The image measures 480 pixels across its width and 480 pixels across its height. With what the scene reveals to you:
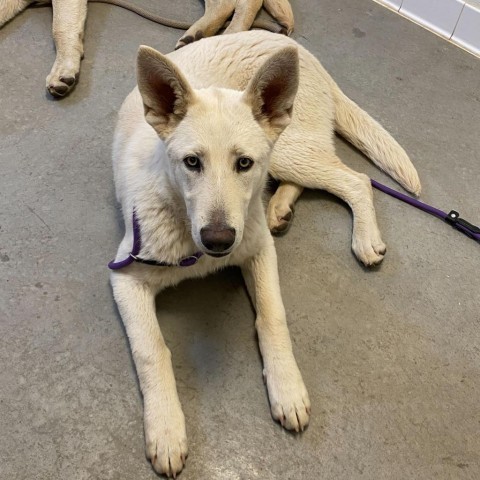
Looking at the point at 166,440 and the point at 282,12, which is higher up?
the point at 282,12

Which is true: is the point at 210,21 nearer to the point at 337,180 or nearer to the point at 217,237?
the point at 337,180

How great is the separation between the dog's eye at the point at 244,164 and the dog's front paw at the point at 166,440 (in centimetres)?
83

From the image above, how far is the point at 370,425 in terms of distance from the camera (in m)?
1.89

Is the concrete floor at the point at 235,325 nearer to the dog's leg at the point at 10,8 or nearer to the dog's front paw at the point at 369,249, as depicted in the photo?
the dog's front paw at the point at 369,249

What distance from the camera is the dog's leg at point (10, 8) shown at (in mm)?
→ 3205

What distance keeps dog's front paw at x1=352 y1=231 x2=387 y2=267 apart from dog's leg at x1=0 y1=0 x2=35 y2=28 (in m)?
2.51

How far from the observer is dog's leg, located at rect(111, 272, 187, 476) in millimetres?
1724

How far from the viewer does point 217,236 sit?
1.57 metres

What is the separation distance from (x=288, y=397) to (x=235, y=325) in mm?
388

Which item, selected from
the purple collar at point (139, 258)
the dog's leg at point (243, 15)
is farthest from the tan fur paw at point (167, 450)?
the dog's leg at point (243, 15)

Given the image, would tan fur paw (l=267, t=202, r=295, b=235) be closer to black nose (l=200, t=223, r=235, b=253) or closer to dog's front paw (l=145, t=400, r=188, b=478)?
black nose (l=200, t=223, r=235, b=253)

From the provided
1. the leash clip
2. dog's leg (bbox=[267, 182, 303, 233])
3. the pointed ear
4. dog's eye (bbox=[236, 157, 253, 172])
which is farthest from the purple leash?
dog's eye (bbox=[236, 157, 253, 172])

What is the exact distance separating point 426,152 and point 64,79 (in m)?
1.96

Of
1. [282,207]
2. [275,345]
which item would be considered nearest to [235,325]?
[275,345]
